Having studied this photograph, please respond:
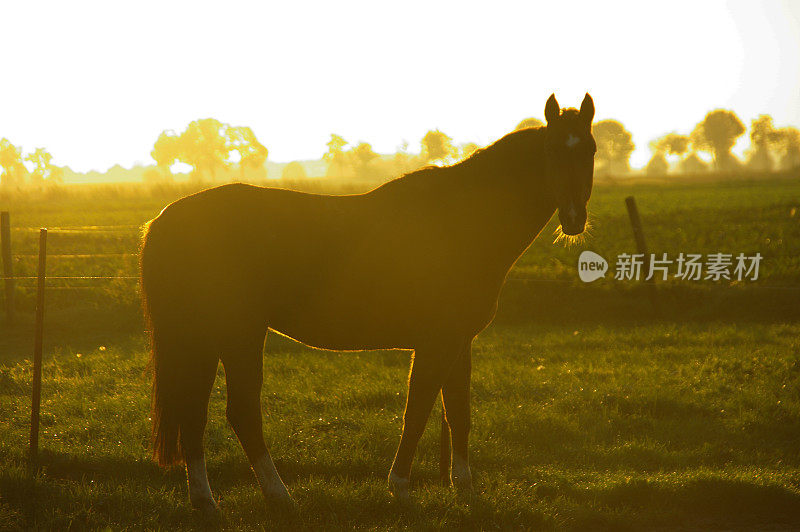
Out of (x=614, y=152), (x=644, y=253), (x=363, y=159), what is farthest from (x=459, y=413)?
(x=614, y=152)

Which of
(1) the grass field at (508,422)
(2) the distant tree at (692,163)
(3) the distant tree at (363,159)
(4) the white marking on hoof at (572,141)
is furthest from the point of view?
(2) the distant tree at (692,163)

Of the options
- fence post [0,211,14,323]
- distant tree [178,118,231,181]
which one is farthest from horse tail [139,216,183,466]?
distant tree [178,118,231,181]

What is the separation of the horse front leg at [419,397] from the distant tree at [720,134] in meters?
194

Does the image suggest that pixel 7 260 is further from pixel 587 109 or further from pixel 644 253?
pixel 644 253

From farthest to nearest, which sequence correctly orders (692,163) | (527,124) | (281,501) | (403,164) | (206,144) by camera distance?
1. (692,163)
2. (206,144)
3. (403,164)
4. (527,124)
5. (281,501)

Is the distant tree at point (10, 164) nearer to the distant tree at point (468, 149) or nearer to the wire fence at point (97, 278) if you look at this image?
the wire fence at point (97, 278)

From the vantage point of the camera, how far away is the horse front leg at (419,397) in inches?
196

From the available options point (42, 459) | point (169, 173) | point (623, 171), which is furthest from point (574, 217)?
point (623, 171)

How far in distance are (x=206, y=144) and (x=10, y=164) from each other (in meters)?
59.4

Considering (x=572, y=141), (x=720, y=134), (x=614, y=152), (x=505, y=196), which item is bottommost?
(x=505, y=196)

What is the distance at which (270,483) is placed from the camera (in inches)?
189

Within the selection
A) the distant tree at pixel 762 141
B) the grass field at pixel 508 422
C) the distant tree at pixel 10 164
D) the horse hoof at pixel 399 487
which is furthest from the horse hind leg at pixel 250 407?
the distant tree at pixel 762 141

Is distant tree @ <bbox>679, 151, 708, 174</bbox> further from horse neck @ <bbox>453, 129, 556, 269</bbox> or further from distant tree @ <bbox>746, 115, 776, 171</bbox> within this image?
Answer: horse neck @ <bbox>453, 129, 556, 269</bbox>

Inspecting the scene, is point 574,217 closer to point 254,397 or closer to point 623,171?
point 254,397
